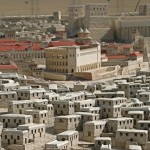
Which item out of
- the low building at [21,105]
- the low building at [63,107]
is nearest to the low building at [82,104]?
the low building at [63,107]

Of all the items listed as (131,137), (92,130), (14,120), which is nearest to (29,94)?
(14,120)

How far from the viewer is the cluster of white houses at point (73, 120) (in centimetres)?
2158

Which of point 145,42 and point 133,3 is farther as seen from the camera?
point 133,3

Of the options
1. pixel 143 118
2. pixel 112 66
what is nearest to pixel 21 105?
pixel 143 118

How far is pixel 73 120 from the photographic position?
77.3 ft

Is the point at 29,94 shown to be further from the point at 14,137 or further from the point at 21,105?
the point at 14,137

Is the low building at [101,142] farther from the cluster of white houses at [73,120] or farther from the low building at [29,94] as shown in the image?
the low building at [29,94]

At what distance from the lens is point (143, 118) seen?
80.0 feet

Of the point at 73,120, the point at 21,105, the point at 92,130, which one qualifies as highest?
the point at 21,105

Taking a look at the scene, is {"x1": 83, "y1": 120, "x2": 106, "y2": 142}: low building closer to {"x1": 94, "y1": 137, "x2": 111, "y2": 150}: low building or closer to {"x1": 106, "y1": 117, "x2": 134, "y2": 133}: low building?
{"x1": 106, "y1": 117, "x2": 134, "y2": 133}: low building

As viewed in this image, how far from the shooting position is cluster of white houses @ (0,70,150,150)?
2158cm

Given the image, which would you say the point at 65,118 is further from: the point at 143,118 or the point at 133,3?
the point at 133,3

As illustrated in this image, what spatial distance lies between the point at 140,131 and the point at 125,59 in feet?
75.9

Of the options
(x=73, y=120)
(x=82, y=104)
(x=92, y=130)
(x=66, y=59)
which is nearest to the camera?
(x=92, y=130)
